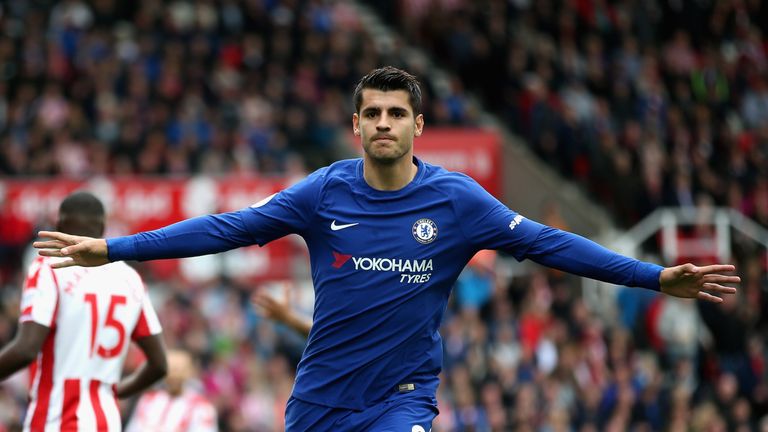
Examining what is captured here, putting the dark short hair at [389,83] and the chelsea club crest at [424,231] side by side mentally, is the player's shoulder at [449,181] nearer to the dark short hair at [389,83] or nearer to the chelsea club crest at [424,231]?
the chelsea club crest at [424,231]

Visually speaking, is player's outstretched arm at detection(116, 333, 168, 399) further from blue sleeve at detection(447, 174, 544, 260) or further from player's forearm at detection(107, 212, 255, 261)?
blue sleeve at detection(447, 174, 544, 260)

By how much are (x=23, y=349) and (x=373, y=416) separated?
204 cm

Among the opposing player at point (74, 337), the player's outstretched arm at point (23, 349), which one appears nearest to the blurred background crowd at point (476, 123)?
the opposing player at point (74, 337)

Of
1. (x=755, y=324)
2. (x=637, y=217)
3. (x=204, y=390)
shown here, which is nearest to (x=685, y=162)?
(x=637, y=217)

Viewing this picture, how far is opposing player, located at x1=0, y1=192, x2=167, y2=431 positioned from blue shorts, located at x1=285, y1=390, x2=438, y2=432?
5.18ft

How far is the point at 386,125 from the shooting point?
21.8ft

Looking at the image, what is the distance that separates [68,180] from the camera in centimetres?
1933

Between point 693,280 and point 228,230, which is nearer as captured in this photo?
point 693,280

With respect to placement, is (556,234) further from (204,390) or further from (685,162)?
(685,162)

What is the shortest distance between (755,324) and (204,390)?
8.61m

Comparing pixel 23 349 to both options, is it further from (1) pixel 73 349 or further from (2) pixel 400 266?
(2) pixel 400 266

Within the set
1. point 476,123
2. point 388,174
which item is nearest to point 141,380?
point 388,174

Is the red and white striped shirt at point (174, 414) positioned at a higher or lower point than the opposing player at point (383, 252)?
lower

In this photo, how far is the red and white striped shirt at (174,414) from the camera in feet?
37.7
